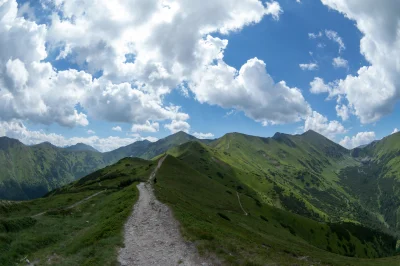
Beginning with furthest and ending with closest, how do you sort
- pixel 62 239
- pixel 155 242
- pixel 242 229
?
pixel 242 229
pixel 62 239
pixel 155 242

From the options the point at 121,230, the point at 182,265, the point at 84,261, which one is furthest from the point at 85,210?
the point at 182,265

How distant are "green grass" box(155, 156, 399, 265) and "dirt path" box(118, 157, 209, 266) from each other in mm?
1467

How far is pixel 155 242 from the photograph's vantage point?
33906 millimetres

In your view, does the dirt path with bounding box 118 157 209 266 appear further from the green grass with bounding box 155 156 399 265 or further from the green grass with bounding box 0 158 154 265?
the green grass with bounding box 155 156 399 265

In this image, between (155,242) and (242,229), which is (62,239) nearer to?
(155,242)

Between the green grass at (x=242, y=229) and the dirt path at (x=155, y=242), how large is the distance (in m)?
1.47

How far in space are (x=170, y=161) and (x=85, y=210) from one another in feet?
327

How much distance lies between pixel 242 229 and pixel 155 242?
2845 cm

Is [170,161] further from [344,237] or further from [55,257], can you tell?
[55,257]

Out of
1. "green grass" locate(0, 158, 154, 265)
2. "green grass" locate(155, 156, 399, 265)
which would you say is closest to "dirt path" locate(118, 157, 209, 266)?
"green grass" locate(0, 158, 154, 265)

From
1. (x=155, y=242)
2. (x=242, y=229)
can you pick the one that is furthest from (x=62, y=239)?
(x=242, y=229)

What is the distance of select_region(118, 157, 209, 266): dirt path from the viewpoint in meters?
28.7

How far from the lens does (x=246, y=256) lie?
28500 millimetres

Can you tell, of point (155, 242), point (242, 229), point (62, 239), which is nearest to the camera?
point (155, 242)
